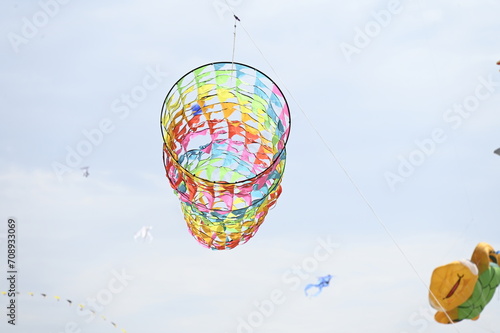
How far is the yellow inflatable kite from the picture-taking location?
1432cm

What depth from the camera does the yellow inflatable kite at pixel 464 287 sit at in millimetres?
14320

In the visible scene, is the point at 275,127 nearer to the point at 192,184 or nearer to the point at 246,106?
the point at 246,106

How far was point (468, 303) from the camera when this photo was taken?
14562 millimetres

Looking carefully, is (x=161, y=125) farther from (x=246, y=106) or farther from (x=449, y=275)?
(x=449, y=275)

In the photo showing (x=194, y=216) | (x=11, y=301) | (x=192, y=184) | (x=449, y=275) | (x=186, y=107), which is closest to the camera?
(x=449, y=275)

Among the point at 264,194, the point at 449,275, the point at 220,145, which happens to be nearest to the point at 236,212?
the point at 264,194

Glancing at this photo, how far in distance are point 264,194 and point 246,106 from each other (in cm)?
211

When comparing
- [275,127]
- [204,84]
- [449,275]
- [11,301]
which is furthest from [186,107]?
[11,301]

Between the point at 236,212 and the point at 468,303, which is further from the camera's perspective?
the point at 236,212

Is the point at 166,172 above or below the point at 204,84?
below

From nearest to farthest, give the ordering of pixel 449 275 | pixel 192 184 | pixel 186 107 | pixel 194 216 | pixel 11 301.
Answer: pixel 449 275 < pixel 192 184 < pixel 186 107 < pixel 194 216 < pixel 11 301

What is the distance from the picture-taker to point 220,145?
18891 mm

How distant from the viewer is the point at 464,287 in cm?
1437

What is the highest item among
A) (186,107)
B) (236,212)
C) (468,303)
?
(186,107)
